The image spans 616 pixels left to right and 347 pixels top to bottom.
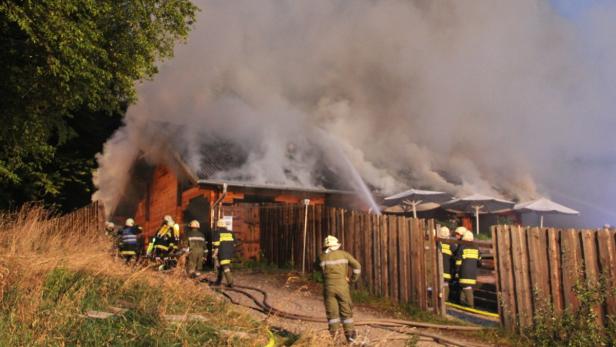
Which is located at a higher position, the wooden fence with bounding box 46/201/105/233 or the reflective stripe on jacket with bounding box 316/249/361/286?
the wooden fence with bounding box 46/201/105/233

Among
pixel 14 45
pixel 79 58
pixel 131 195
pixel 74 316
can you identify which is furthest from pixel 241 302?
pixel 131 195

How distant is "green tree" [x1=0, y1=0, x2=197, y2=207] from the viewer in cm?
859

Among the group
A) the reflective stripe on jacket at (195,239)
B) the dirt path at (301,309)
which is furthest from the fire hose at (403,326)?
the reflective stripe on jacket at (195,239)

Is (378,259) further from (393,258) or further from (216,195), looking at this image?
(216,195)

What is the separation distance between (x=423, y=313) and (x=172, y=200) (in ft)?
36.3

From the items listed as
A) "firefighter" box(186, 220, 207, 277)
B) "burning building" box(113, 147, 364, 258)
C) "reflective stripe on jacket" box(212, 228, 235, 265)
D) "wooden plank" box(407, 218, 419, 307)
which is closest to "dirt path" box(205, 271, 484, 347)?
"wooden plank" box(407, 218, 419, 307)

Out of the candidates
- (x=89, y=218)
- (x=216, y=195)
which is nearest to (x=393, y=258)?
(x=216, y=195)

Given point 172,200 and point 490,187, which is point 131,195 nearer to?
point 172,200

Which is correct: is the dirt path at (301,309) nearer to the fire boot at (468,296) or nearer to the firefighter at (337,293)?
the firefighter at (337,293)

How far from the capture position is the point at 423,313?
874cm

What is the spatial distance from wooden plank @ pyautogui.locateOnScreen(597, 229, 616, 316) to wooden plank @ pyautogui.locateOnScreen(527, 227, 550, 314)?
2.45 feet

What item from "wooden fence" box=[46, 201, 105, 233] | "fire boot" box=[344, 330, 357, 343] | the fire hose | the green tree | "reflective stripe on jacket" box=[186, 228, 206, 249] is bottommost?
the fire hose

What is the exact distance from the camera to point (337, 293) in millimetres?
6625

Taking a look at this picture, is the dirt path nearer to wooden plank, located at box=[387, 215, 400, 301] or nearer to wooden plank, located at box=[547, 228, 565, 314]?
wooden plank, located at box=[387, 215, 400, 301]
